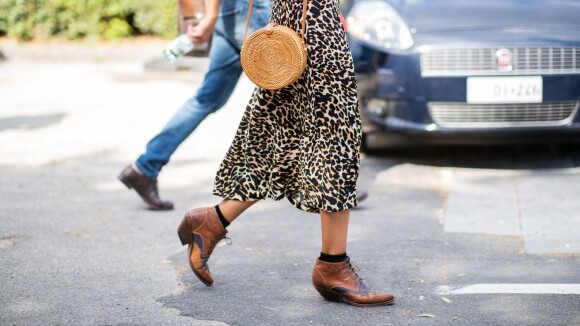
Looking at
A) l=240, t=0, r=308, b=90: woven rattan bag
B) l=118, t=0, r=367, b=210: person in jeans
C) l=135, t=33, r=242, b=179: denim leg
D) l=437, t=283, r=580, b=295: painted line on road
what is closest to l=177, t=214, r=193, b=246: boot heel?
l=240, t=0, r=308, b=90: woven rattan bag

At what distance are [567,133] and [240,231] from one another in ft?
8.27

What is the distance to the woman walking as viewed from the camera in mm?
3977

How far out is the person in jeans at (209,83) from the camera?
538 cm

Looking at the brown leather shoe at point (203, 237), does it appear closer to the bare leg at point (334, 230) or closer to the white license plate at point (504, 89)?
the bare leg at point (334, 230)

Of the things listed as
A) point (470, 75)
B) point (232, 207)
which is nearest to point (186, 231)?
point (232, 207)

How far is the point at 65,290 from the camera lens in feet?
14.1

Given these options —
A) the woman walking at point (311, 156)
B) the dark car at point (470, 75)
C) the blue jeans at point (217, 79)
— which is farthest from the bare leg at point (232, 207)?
the dark car at point (470, 75)

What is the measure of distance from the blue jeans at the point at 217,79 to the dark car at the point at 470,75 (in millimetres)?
1471

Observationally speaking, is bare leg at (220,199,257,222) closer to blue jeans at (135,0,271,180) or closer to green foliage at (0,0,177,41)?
blue jeans at (135,0,271,180)

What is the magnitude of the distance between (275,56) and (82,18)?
11.7 m

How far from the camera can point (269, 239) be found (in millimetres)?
5242

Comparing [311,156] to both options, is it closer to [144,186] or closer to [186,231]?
[186,231]

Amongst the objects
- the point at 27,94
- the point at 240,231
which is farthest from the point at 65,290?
the point at 27,94

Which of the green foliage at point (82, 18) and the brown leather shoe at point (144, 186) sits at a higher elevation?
the brown leather shoe at point (144, 186)
